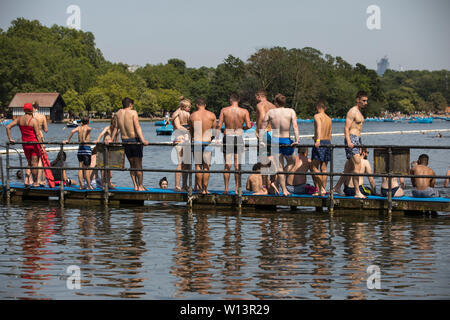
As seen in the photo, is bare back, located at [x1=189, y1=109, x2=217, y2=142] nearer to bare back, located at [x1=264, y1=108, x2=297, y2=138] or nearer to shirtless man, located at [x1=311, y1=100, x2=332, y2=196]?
bare back, located at [x1=264, y1=108, x2=297, y2=138]

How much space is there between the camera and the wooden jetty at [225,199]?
53.1 ft

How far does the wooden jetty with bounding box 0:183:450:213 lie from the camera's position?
16.2 metres

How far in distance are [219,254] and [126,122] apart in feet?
20.0

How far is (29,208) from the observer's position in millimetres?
18078

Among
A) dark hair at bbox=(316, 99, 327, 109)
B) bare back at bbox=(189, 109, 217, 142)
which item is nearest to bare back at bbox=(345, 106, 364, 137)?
dark hair at bbox=(316, 99, 327, 109)

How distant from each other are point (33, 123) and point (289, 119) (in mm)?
6558

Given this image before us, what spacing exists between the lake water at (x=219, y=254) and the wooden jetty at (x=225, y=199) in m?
0.29

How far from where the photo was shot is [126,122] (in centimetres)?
1742

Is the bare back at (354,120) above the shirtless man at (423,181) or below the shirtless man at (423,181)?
above

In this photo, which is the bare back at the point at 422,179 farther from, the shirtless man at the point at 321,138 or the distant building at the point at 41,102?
the distant building at the point at 41,102

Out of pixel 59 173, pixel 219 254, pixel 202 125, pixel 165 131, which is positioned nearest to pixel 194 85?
pixel 165 131

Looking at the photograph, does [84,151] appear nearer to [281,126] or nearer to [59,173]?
[59,173]

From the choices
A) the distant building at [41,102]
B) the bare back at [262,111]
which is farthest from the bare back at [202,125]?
the distant building at [41,102]
